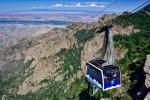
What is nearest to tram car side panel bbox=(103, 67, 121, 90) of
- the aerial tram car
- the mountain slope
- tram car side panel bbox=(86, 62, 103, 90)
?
the aerial tram car

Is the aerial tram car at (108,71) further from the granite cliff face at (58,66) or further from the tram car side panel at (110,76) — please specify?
the granite cliff face at (58,66)

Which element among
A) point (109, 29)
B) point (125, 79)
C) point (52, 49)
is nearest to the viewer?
point (109, 29)

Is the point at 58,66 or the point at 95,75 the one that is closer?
the point at 95,75

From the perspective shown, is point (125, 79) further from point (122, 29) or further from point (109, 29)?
point (122, 29)

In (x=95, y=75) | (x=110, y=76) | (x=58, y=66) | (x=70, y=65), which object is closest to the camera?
(x=110, y=76)

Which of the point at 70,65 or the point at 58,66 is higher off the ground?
the point at 70,65

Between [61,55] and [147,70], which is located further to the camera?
[61,55]

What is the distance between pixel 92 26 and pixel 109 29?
145m

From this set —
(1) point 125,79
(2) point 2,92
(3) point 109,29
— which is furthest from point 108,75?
(2) point 2,92

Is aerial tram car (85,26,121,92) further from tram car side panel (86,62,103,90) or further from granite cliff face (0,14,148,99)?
granite cliff face (0,14,148,99)

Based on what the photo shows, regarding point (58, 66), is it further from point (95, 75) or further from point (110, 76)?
point (110, 76)

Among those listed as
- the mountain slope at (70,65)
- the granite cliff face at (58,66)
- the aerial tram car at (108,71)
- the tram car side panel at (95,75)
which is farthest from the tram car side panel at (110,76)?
the granite cliff face at (58,66)

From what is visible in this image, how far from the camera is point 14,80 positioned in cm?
16225

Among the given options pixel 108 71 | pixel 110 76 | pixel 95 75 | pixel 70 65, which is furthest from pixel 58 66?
pixel 108 71
